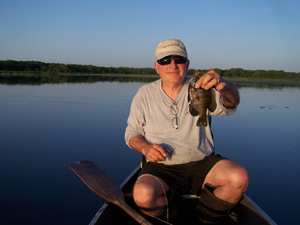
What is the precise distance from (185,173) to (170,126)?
1.74ft

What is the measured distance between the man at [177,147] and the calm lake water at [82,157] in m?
1.50

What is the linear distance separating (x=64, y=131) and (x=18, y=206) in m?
3.91

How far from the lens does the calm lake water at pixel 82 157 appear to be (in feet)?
12.0

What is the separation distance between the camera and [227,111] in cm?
272

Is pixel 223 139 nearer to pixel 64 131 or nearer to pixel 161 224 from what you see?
pixel 64 131

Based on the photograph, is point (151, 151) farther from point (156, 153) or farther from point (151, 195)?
point (151, 195)

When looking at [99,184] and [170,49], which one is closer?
[99,184]

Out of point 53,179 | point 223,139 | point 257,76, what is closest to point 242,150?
point 223,139

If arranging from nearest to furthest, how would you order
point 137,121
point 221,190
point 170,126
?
point 221,190, point 170,126, point 137,121

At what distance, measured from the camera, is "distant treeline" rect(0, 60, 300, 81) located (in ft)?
182

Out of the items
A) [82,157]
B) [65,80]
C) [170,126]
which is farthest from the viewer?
[65,80]

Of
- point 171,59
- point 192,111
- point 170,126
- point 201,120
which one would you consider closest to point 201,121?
point 201,120

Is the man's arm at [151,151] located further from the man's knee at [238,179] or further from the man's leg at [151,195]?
the man's knee at [238,179]

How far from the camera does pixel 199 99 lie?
2.39 metres
